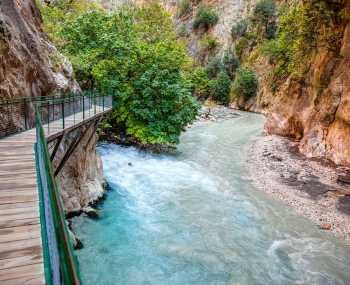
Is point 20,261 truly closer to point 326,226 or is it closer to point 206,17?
point 326,226

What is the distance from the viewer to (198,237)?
943 centimetres

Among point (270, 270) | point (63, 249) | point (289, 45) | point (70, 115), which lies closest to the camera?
Answer: point (63, 249)

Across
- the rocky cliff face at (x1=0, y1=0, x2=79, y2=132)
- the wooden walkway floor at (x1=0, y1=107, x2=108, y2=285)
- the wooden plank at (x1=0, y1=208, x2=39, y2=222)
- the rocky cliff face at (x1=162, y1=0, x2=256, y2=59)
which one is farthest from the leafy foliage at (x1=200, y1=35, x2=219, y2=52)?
the wooden plank at (x1=0, y1=208, x2=39, y2=222)

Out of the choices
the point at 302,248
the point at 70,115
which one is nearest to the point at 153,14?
the point at 70,115

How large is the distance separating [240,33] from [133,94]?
42316 mm

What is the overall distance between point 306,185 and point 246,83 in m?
34.7

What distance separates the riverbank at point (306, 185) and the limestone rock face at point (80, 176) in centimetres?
797

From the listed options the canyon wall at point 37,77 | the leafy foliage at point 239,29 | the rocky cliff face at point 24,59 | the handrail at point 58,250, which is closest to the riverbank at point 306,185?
the canyon wall at point 37,77

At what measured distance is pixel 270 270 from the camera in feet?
25.8

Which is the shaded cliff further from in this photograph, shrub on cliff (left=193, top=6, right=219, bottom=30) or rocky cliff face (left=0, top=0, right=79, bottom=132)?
shrub on cliff (left=193, top=6, right=219, bottom=30)

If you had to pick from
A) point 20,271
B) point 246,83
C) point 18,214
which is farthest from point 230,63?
point 20,271

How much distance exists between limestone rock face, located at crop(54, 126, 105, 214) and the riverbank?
26.1 ft

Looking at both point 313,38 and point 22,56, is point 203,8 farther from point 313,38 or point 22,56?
point 22,56

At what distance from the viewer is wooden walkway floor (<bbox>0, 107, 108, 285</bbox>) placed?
2.57m
